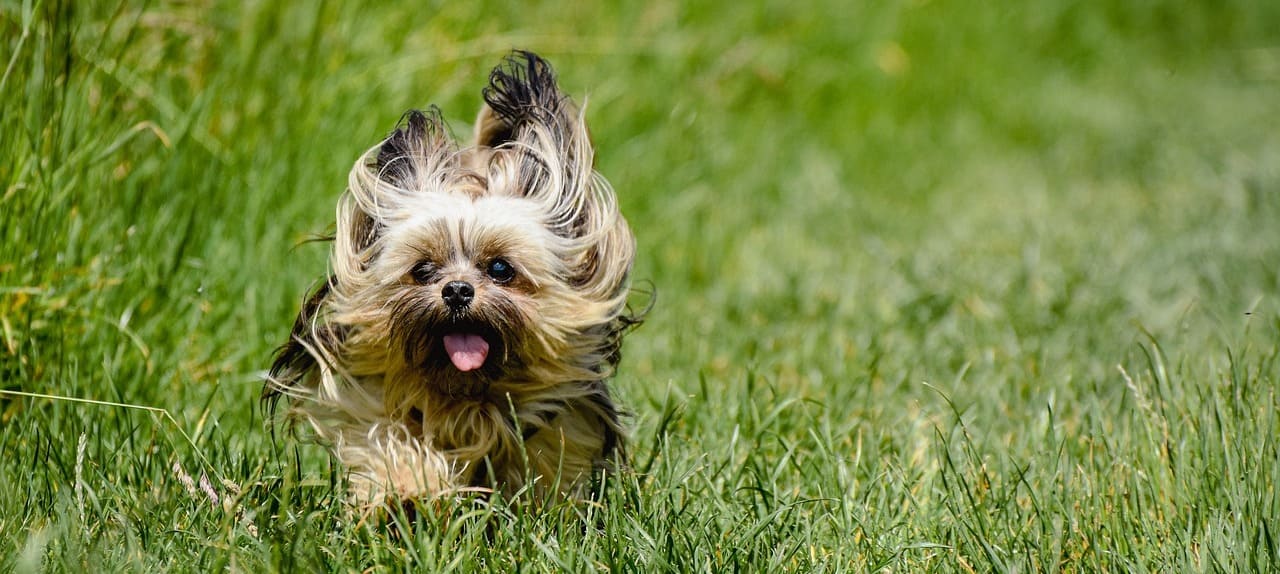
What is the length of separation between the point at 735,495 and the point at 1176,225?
4.38 m

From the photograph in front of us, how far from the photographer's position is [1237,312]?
4.95 m

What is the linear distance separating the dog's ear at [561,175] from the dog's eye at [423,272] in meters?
0.29

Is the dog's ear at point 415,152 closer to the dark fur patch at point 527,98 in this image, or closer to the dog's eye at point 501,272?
the dark fur patch at point 527,98

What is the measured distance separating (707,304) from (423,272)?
106 inches

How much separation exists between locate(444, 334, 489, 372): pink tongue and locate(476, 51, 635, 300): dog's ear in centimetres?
31

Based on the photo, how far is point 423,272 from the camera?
312 cm

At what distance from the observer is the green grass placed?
285 cm

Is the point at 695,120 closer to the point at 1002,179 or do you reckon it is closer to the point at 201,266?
the point at 1002,179

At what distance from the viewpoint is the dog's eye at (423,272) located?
10.2 feet

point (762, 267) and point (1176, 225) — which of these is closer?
point (762, 267)

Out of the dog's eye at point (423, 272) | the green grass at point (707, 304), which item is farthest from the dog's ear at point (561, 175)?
the green grass at point (707, 304)

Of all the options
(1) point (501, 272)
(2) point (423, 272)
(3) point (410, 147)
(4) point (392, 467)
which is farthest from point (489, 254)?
(4) point (392, 467)

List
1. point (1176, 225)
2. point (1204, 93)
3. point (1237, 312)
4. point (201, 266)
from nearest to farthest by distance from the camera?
point (201, 266) < point (1237, 312) < point (1176, 225) < point (1204, 93)

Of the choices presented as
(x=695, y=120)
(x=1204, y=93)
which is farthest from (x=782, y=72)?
(x=1204, y=93)
